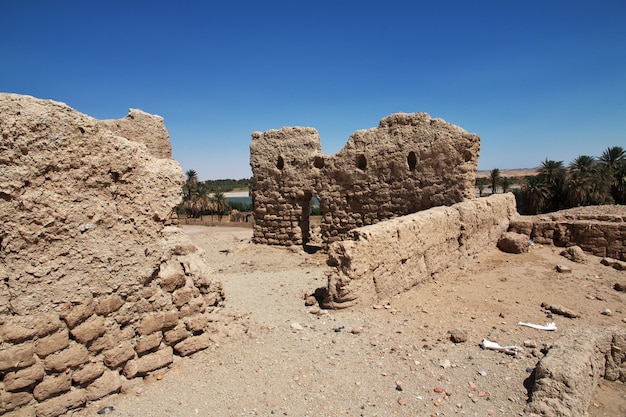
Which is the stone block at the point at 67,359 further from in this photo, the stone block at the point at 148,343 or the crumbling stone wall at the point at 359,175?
the crumbling stone wall at the point at 359,175

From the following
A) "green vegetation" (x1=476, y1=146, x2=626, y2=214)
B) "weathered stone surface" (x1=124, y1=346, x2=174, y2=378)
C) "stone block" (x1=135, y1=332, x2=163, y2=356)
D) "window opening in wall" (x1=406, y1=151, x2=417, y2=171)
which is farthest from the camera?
"green vegetation" (x1=476, y1=146, x2=626, y2=214)

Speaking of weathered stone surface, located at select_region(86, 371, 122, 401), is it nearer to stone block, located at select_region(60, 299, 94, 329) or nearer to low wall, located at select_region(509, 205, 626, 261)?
stone block, located at select_region(60, 299, 94, 329)

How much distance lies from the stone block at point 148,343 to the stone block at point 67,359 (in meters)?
0.48

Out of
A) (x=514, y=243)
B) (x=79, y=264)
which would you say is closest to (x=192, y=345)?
(x=79, y=264)

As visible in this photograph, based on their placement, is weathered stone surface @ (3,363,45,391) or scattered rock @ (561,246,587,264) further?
scattered rock @ (561,246,587,264)

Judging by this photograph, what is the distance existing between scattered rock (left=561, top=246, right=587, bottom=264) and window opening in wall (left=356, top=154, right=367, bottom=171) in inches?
201

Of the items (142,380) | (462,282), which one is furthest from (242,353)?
(462,282)

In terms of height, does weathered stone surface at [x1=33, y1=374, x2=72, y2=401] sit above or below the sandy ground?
above

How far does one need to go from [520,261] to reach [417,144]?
140 inches

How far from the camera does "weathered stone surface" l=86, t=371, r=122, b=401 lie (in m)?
3.35

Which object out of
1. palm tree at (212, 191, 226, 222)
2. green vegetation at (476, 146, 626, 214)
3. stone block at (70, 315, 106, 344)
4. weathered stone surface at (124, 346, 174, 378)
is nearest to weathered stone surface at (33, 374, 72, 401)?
stone block at (70, 315, 106, 344)

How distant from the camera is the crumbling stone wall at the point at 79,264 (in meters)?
2.99

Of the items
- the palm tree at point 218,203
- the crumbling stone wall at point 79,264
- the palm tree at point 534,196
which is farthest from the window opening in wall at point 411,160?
the palm tree at point 218,203

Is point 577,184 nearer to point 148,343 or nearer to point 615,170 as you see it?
point 615,170
